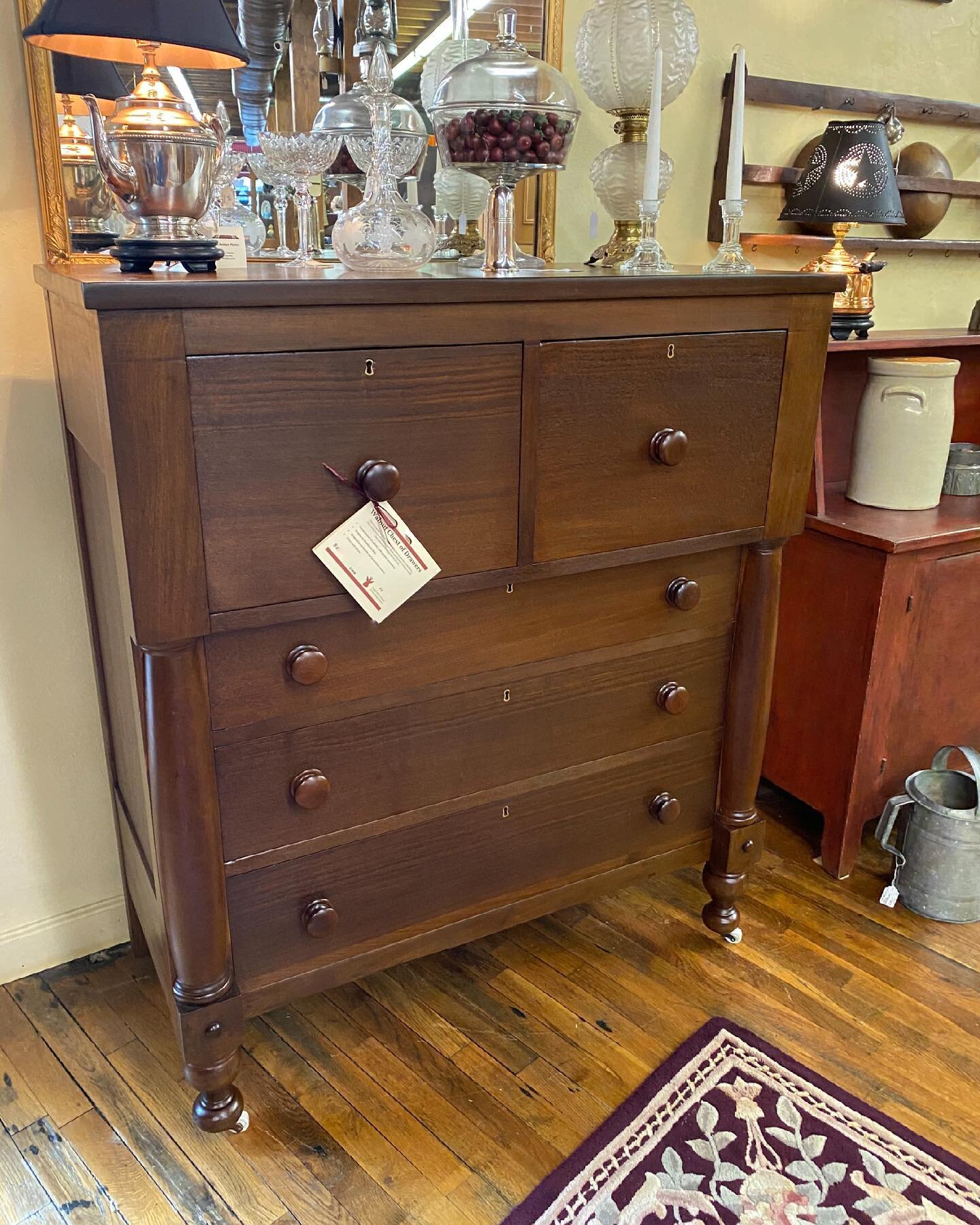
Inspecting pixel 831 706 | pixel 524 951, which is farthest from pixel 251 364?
pixel 831 706

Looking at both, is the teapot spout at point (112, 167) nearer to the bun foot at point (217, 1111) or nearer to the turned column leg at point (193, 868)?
the turned column leg at point (193, 868)

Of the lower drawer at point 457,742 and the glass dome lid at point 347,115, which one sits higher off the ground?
the glass dome lid at point 347,115

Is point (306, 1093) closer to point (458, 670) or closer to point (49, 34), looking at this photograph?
point (458, 670)

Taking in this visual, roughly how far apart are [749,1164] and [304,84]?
68.3 inches

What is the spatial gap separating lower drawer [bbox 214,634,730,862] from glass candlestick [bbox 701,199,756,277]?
1.87 feet

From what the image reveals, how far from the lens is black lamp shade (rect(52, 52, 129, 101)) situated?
1.36 meters

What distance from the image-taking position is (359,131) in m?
1.51

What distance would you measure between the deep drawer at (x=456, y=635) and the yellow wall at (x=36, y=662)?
1.81 ft

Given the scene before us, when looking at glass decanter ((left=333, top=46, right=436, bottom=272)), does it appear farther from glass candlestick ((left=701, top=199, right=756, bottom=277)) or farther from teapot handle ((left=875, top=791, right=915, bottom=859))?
teapot handle ((left=875, top=791, right=915, bottom=859))

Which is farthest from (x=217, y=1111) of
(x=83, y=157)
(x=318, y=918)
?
(x=83, y=157)

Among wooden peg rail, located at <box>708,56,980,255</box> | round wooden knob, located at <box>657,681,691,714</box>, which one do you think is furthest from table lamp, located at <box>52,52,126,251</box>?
wooden peg rail, located at <box>708,56,980,255</box>

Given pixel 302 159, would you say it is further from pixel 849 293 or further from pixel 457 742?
pixel 849 293

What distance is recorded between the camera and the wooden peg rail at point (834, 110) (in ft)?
6.65

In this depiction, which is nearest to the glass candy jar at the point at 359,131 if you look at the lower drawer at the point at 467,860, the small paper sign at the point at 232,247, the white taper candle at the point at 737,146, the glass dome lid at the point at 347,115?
the glass dome lid at the point at 347,115
